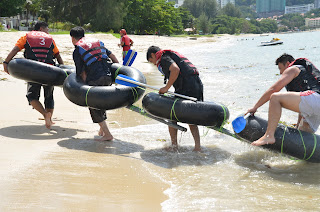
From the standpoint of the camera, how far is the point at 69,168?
14.2 ft

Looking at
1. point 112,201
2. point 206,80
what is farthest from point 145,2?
point 112,201

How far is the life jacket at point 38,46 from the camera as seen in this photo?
20.5ft

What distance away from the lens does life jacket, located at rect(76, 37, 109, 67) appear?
5.66m

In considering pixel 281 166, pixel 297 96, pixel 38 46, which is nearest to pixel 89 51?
pixel 38 46

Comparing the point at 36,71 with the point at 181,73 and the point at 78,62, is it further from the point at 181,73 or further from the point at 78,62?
the point at 181,73

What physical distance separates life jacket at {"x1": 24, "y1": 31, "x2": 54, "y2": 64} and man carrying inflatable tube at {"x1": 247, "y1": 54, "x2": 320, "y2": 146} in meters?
3.62

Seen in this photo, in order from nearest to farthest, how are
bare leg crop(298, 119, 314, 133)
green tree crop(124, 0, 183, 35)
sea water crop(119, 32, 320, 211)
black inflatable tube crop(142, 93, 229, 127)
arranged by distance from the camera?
1. sea water crop(119, 32, 320, 211)
2. bare leg crop(298, 119, 314, 133)
3. black inflatable tube crop(142, 93, 229, 127)
4. green tree crop(124, 0, 183, 35)

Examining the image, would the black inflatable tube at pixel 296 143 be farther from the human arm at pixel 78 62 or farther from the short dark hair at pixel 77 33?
the short dark hair at pixel 77 33

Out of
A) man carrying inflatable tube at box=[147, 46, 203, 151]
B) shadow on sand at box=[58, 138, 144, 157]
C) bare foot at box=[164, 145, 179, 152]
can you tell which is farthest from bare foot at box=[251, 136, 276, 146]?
shadow on sand at box=[58, 138, 144, 157]

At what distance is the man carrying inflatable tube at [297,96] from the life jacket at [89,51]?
247cm

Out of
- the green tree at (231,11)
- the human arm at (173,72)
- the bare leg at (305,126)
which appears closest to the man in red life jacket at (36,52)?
the human arm at (173,72)

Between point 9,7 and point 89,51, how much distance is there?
45.9 meters

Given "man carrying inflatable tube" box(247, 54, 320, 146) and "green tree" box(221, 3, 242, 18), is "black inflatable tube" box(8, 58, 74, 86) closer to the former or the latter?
"man carrying inflatable tube" box(247, 54, 320, 146)

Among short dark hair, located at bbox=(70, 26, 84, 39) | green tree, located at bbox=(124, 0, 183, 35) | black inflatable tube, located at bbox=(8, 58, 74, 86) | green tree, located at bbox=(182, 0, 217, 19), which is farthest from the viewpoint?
green tree, located at bbox=(182, 0, 217, 19)
